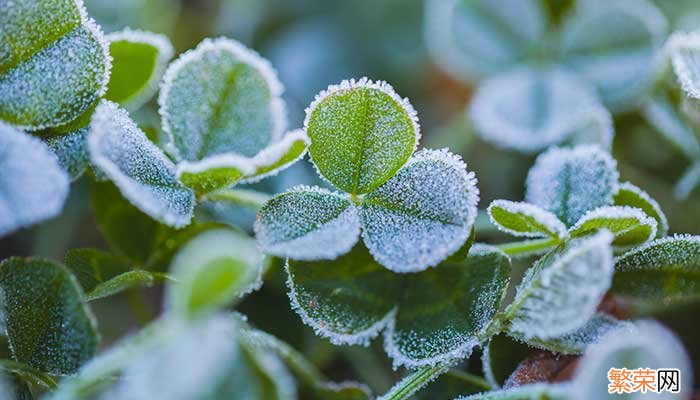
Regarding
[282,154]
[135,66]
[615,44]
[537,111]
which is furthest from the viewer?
[615,44]

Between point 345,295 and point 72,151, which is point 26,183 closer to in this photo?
point 72,151

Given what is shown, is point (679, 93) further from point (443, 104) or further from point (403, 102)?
point (443, 104)

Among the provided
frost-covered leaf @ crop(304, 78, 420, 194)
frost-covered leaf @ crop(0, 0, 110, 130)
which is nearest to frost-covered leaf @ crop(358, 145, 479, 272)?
frost-covered leaf @ crop(304, 78, 420, 194)

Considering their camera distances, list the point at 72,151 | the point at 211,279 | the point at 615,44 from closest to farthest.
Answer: the point at 211,279, the point at 72,151, the point at 615,44

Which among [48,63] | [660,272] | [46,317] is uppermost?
[48,63]

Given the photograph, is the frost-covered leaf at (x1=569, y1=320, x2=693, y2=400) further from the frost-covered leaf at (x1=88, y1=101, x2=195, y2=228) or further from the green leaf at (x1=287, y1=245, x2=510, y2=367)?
the frost-covered leaf at (x1=88, y1=101, x2=195, y2=228)

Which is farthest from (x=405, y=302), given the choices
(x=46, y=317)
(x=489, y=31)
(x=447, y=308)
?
(x=489, y=31)

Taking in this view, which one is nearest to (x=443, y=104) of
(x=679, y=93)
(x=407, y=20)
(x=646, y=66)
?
(x=407, y=20)
